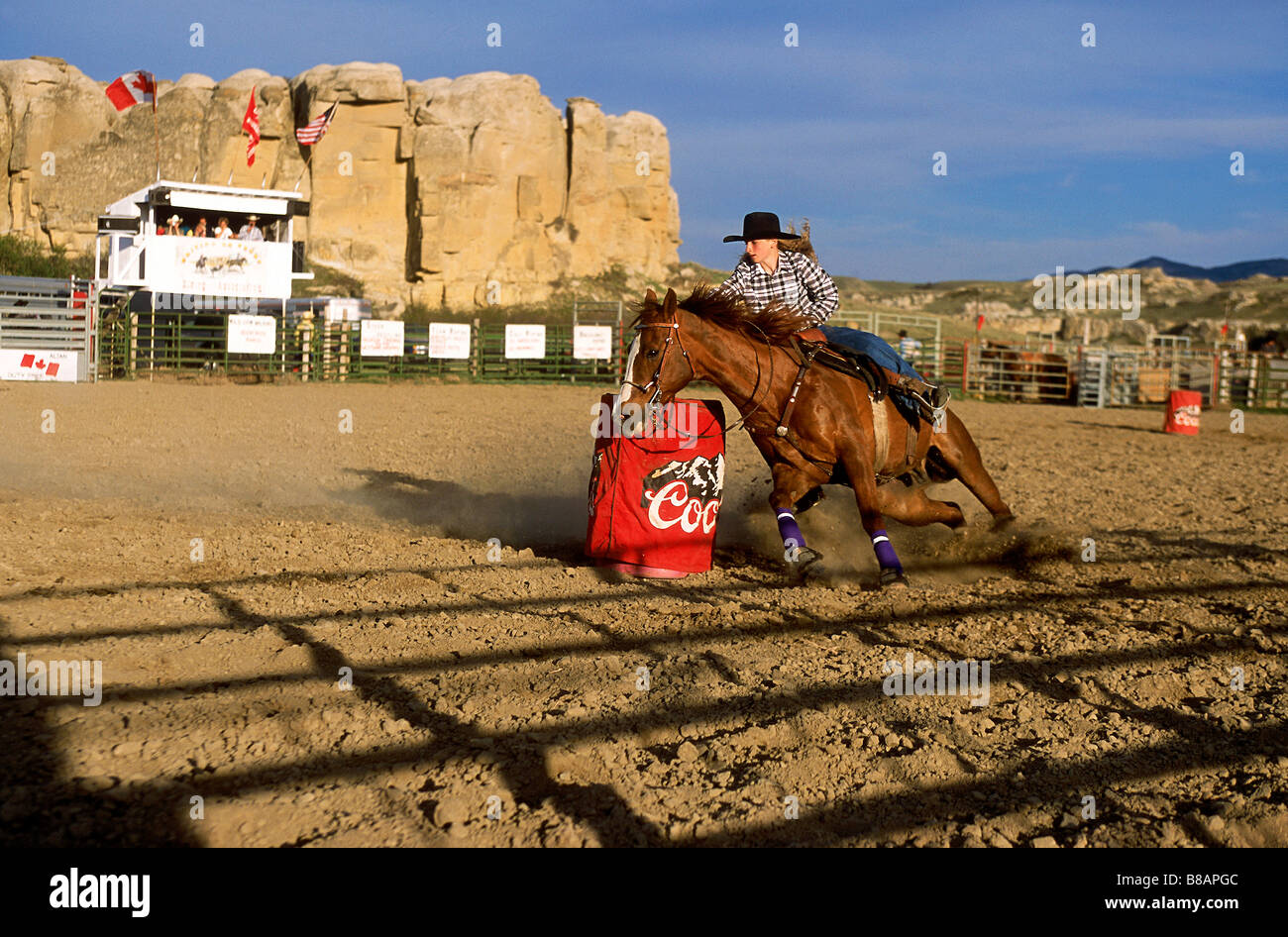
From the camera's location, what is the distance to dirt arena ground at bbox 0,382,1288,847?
2.75 metres

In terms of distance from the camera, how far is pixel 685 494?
5.88m

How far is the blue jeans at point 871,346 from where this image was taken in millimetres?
6199

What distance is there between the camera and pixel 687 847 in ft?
8.55

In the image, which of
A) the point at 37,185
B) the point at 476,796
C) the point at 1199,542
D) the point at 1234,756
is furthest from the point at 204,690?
the point at 37,185

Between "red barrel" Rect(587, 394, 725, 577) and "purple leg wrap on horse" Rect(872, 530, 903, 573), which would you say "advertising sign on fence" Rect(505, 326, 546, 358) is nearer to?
"red barrel" Rect(587, 394, 725, 577)

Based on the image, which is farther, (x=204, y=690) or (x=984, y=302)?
(x=984, y=302)

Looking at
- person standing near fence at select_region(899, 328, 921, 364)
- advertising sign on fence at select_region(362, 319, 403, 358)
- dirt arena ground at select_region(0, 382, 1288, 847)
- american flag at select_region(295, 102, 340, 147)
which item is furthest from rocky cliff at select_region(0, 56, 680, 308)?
dirt arena ground at select_region(0, 382, 1288, 847)

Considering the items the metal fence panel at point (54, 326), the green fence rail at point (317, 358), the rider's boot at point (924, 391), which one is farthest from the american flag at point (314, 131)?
the rider's boot at point (924, 391)

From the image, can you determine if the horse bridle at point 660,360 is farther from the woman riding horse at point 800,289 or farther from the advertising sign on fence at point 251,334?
the advertising sign on fence at point 251,334

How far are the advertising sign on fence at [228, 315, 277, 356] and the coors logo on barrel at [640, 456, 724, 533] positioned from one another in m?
19.5

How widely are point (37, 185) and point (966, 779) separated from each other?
52.4 m
